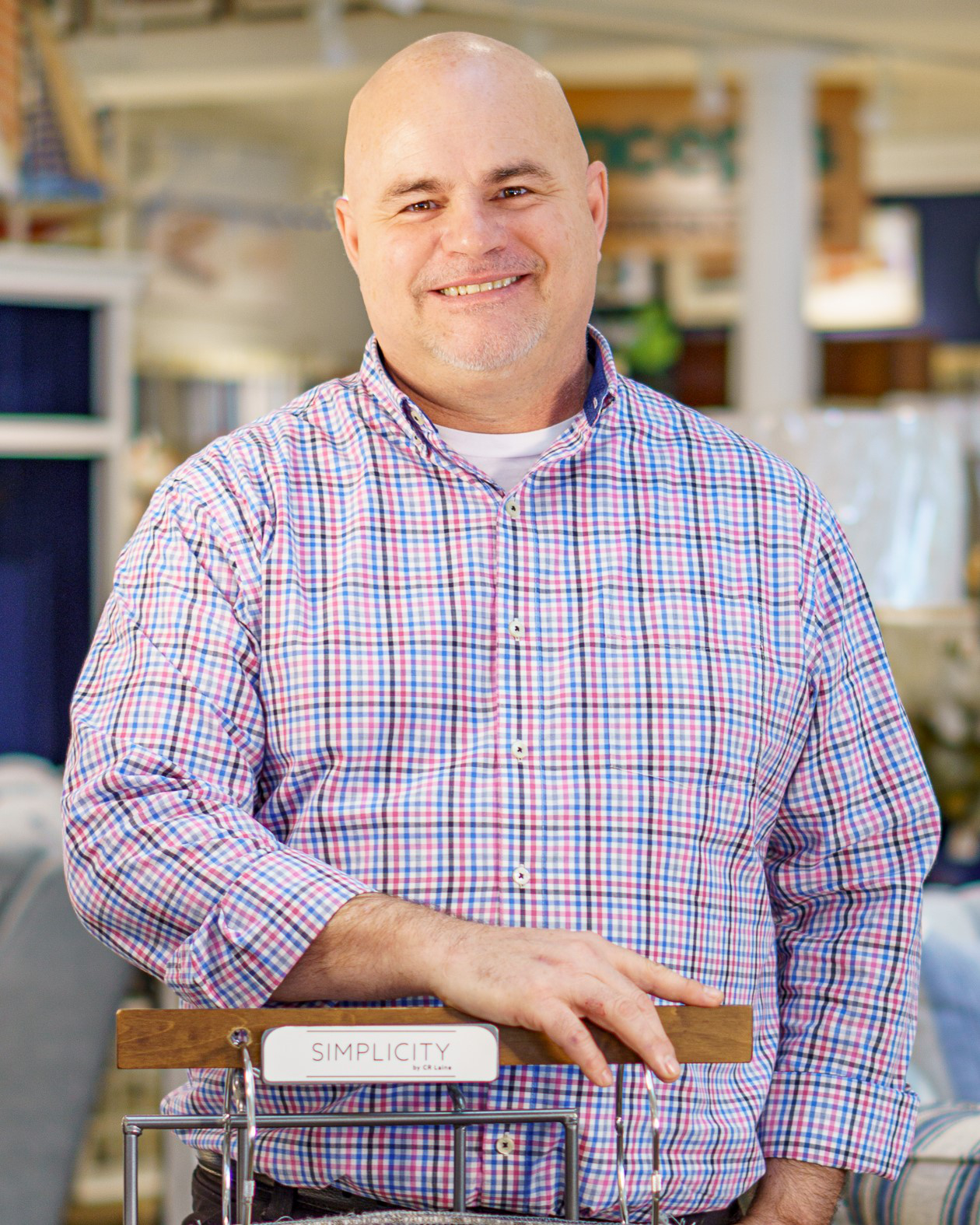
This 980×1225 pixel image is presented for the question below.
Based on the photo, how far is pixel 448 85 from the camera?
1453mm

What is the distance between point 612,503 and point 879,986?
1.75ft

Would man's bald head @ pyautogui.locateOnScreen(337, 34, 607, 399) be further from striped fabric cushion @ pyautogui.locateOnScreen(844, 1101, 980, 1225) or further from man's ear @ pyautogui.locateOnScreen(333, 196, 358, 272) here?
striped fabric cushion @ pyautogui.locateOnScreen(844, 1101, 980, 1225)

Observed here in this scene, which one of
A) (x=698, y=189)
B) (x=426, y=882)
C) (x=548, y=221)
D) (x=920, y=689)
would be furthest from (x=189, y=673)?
(x=698, y=189)

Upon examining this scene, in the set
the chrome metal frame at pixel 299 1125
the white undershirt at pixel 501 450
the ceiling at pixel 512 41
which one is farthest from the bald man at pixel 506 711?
the ceiling at pixel 512 41

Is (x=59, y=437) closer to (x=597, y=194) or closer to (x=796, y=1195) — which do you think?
(x=597, y=194)

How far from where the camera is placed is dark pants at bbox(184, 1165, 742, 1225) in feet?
4.43

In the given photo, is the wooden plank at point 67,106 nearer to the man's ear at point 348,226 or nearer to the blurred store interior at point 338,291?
the blurred store interior at point 338,291

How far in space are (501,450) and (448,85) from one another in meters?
0.35

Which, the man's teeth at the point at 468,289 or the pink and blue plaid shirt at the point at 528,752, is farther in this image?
the man's teeth at the point at 468,289

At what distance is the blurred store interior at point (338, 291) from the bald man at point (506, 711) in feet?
3.11

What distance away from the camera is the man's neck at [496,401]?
4.92 ft

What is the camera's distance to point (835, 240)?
6148mm

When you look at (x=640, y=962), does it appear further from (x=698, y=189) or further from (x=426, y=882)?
(x=698, y=189)

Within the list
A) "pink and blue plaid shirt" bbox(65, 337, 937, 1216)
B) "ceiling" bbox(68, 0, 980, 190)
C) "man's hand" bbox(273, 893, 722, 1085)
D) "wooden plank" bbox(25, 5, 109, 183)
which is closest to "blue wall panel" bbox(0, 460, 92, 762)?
"wooden plank" bbox(25, 5, 109, 183)
